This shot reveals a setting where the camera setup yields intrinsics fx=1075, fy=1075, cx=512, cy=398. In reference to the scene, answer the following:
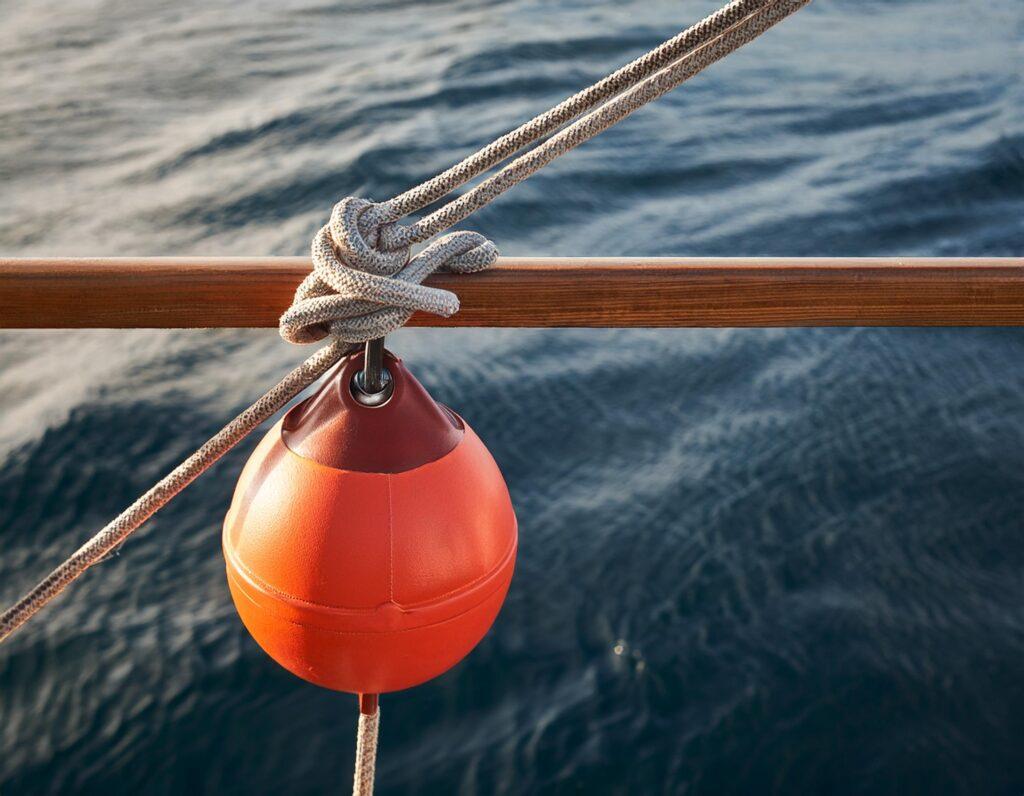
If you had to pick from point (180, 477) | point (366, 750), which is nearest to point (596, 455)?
point (366, 750)

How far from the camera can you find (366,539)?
1087 mm

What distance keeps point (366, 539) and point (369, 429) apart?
0.37 ft

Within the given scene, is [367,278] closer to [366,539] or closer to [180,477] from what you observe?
[366,539]

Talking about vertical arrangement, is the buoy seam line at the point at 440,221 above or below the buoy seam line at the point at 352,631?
above

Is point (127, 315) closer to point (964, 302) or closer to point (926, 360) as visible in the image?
point (964, 302)

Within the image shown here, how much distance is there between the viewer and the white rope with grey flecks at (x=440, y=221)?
1.06 meters

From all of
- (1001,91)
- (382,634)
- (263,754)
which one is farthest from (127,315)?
(1001,91)

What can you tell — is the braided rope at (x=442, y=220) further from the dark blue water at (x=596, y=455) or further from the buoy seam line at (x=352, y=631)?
the dark blue water at (x=596, y=455)

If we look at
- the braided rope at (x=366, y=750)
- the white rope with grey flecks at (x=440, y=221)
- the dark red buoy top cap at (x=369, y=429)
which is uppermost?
the white rope with grey flecks at (x=440, y=221)

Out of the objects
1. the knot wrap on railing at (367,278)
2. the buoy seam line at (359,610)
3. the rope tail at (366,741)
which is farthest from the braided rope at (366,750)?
the knot wrap on railing at (367,278)

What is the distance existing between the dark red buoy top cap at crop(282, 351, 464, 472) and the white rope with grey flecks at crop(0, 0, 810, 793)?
48 mm

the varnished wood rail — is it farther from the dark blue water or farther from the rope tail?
the dark blue water

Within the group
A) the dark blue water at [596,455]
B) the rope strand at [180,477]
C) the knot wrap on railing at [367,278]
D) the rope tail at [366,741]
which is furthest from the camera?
the dark blue water at [596,455]

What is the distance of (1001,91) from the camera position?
569cm
